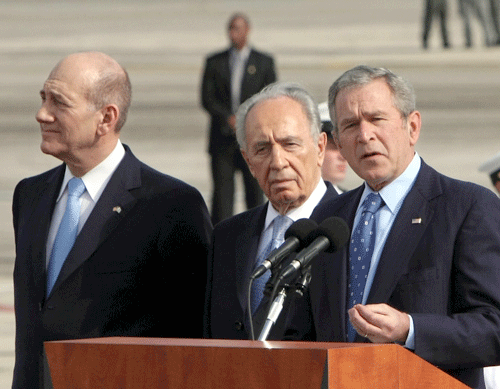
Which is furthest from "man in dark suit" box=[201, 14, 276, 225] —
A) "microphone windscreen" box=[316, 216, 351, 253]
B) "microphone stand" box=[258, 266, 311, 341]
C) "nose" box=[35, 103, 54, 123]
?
"microphone stand" box=[258, 266, 311, 341]

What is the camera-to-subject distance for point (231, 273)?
401 cm

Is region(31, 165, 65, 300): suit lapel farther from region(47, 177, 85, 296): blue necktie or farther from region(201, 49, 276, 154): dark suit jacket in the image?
region(201, 49, 276, 154): dark suit jacket

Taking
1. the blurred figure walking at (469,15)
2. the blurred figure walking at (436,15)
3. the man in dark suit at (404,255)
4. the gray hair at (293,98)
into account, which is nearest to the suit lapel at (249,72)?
the gray hair at (293,98)

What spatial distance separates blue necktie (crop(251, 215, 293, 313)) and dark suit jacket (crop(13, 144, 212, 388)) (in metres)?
0.28

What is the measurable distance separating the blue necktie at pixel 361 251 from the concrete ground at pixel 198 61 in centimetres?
767

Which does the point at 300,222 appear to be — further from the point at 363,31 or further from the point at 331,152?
the point at 363,31

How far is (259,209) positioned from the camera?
4.23 m

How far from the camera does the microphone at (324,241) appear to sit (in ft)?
9.42

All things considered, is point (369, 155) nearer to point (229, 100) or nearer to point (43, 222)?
point (43, 222)

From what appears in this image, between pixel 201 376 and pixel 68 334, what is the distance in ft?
4.57

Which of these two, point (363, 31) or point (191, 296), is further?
point (363, 31)

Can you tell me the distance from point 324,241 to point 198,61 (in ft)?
74.7

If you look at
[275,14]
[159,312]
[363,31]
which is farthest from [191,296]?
[275,14]

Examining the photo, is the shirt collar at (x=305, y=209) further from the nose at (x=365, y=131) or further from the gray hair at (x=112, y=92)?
the nose at (x=365, y=131)
